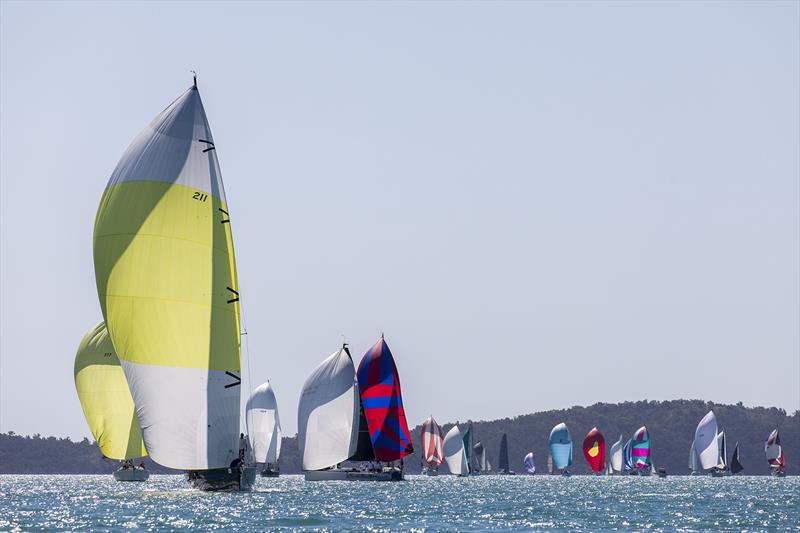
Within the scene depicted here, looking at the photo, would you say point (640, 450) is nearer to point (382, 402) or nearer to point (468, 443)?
point (468, 443)

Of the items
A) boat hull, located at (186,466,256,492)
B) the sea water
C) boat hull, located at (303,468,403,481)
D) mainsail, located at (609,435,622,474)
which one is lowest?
the sea water

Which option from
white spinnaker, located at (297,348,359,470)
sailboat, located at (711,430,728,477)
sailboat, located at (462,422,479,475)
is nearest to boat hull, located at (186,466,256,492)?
white spinnaker, located at (297,348,359,470)

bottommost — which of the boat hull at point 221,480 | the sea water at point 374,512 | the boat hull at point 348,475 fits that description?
the sea water at point 374,512

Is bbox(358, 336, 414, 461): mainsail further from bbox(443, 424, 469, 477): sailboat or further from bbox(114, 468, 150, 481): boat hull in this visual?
bbox(443, 424, 469, 477): sailboat

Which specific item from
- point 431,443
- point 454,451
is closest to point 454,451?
point 454,451

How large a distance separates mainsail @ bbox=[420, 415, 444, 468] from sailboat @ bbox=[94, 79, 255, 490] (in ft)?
279

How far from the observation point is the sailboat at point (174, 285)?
52969 mm

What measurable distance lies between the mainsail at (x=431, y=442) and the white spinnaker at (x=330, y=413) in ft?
149

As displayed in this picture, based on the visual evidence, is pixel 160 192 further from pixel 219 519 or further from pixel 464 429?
pixel 464 429

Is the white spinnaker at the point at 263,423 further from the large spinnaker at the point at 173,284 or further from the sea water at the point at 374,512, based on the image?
the large spinnaker at the point at 173,284

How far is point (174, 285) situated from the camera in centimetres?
5325

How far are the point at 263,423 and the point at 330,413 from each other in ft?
71.2

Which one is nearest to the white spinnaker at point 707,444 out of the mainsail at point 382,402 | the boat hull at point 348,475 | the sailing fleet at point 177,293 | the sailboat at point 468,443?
the sailboat at point 468,443

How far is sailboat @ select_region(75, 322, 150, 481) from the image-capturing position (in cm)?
8612
